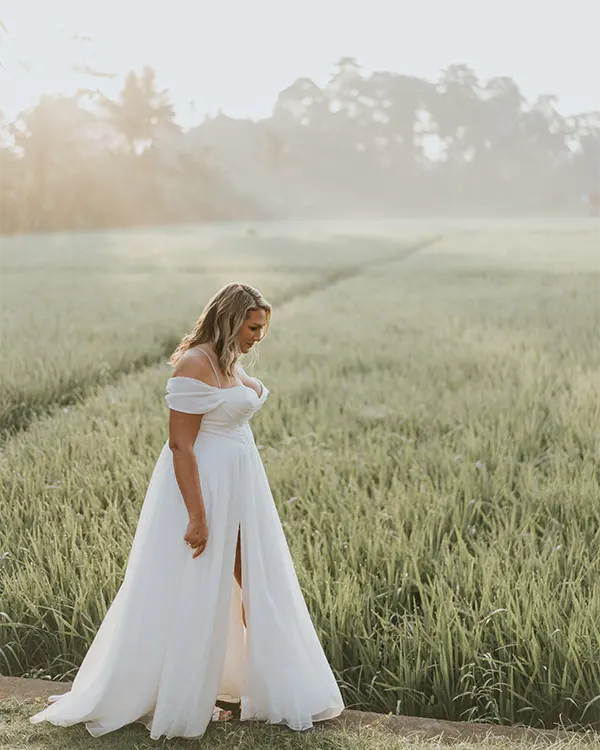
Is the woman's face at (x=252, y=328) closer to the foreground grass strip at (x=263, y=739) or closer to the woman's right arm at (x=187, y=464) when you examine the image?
the woman's right arm at (x=187, y=464)

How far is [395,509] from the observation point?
3811mm

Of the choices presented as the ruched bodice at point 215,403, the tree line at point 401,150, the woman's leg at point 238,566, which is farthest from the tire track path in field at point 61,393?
the tree line at point 401,150

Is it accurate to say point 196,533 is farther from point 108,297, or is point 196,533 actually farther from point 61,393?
point 108,297

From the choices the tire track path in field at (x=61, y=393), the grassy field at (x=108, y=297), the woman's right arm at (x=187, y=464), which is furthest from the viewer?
the grassy field at (x=108, y=297)

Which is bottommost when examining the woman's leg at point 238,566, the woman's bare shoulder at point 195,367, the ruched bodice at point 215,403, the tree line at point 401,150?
the woman's leg at point 238,566

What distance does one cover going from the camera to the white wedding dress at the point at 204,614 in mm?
2348

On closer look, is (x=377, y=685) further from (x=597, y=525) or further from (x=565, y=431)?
(x=565, y=431)

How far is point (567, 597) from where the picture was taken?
2930mm

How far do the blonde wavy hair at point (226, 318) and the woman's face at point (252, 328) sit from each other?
0.01m

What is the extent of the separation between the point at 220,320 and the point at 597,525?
223 centimetres

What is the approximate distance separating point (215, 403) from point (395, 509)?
171cm

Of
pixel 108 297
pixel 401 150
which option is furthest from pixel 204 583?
pixel 401 150

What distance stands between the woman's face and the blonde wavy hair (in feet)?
0.04

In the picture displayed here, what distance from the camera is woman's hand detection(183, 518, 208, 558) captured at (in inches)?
90.7
